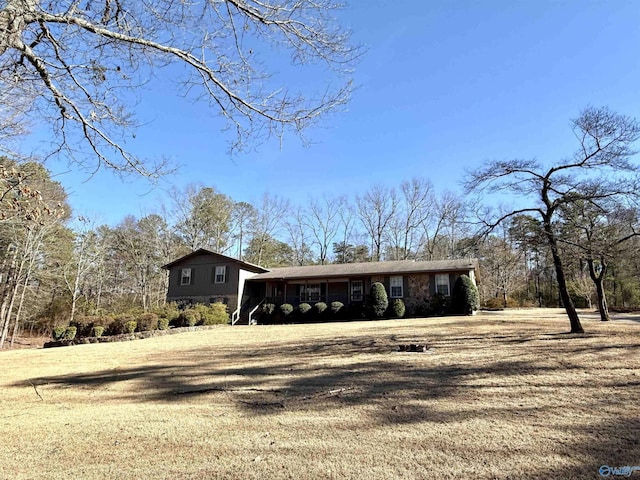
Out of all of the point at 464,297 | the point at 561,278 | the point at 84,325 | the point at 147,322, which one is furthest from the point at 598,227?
the point at 84,325

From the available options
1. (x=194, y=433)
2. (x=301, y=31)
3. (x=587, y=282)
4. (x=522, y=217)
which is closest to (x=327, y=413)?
(x=194, y=433)

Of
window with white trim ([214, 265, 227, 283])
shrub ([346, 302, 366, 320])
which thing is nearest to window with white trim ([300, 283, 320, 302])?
shrub ([346, 302, 366, 320])

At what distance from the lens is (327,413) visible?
5.07m

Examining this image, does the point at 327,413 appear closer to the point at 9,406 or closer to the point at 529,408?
the point at 529,408

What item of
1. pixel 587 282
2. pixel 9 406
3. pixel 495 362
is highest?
pixel 587 282

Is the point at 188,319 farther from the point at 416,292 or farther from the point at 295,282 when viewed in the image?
the point at 416,292

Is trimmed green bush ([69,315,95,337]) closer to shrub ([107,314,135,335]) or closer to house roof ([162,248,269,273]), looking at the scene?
shrub ([107,314,135,335])

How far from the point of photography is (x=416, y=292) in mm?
21062

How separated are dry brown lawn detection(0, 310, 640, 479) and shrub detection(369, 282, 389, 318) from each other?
10.5 meters

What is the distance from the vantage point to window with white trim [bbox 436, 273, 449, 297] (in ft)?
67.1

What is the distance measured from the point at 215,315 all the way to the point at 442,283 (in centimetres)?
1243

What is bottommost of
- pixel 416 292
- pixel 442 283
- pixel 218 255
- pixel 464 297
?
pixel 464 297

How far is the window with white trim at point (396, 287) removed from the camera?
21.3 metres

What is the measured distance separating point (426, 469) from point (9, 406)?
6.87 m
